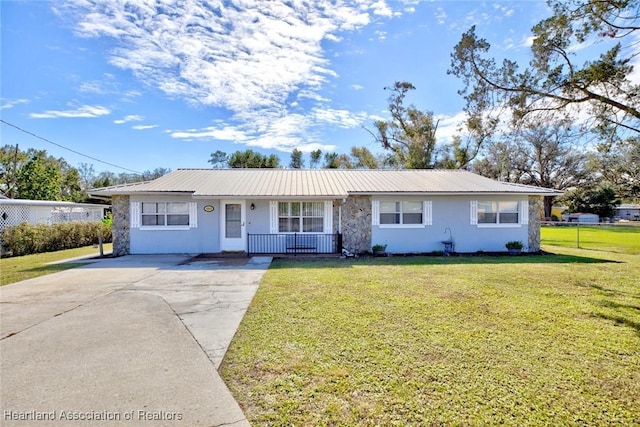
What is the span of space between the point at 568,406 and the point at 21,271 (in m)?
13.3

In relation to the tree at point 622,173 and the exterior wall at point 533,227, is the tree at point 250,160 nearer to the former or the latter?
the exterior wall at point 533,227

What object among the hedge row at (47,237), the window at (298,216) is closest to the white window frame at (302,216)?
the window at (298,216)

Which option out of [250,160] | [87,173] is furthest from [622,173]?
[87,173]

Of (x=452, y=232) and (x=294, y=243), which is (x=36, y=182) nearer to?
(x=294, y=243)

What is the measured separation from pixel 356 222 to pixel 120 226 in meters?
Answer: 9.48

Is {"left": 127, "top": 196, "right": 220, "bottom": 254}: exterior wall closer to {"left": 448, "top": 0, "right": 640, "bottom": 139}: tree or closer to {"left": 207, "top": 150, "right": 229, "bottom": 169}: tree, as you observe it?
{"left": 448, "top": 0, "right": 640, "bottom": 139}: tree

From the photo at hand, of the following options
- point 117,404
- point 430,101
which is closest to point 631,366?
point 117,404

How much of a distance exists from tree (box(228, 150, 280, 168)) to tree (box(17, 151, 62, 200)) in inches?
620

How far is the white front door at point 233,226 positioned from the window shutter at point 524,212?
457 inches

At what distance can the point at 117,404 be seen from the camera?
300 centimetres

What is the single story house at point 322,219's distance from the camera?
13039 millimetres

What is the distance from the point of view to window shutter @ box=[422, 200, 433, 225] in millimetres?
13415

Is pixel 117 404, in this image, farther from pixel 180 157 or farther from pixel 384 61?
pixel 180 157

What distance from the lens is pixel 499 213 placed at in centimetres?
1383
